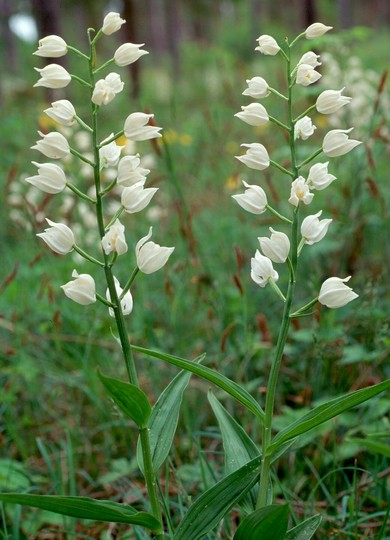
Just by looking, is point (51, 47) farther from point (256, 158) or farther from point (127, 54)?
point (256, 158)

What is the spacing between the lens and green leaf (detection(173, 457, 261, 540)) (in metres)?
1.21

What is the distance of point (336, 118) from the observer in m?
3.87

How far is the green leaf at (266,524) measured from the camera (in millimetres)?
1127

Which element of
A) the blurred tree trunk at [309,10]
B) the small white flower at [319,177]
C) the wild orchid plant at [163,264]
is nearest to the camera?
the wild orchid plant at [163,264]

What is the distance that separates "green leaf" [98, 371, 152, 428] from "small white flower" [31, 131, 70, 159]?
1.43 feet

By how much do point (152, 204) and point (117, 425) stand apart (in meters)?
2.68

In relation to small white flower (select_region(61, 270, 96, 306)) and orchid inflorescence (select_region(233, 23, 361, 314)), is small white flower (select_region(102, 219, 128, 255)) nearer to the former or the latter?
small white flower (select_region(61, 270, 96, 306))

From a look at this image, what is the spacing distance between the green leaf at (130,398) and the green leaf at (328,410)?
0.80ft

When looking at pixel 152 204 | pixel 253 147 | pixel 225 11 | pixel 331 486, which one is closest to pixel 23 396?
pixel 331 486

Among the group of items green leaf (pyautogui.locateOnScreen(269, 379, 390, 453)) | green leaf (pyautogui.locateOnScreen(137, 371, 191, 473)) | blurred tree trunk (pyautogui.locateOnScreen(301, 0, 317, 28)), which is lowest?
blurred tree trunk (pyautogui.locateOnScreen(301, 0, 317, 28))

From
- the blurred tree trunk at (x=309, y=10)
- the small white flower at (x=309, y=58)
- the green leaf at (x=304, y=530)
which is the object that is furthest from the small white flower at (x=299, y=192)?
the blurred tree trunk at (x=309, y=10)

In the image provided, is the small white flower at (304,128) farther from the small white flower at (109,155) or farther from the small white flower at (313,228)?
the small white flower at (109,155)

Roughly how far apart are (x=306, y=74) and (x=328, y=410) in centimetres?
63

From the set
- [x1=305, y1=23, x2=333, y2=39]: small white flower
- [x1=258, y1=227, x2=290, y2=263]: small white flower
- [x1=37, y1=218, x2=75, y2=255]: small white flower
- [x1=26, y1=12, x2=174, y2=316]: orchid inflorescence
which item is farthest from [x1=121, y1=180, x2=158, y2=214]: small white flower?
[x1=305, y1=23, x2=333, y2=39]: small white flower
